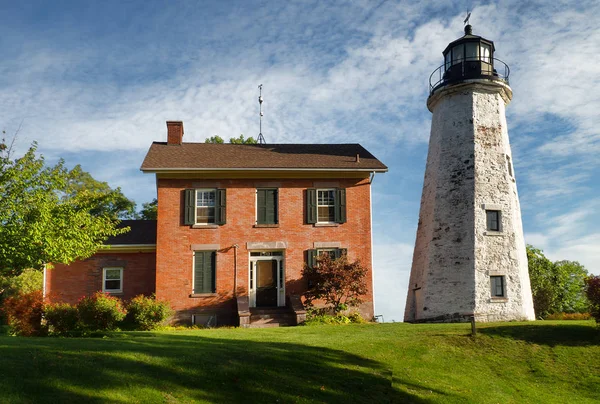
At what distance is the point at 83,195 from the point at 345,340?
1956 centimetres

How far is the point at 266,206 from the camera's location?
24172mm

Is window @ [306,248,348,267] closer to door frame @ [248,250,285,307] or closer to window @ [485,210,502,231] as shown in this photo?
door frame @ [248,250,285,307]

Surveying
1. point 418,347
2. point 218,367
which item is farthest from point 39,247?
point 418,347

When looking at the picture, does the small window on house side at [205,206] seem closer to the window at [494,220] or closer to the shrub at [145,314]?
the shrub at [145,314]

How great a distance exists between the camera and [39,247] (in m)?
19.5

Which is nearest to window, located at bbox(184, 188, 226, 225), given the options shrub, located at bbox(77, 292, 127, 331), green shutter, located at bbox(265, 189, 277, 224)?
green shutter, located at bbox(265, 189, 277, 224)

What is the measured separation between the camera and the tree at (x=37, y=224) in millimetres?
19203

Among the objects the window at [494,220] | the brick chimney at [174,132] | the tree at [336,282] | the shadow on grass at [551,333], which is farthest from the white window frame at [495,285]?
the brick chimney at [174,132]

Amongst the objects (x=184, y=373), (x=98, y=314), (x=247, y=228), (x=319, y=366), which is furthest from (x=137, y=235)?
(x=184, y=373)

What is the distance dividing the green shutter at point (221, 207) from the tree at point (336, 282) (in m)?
3.99

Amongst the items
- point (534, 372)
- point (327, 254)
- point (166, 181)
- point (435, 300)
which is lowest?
point (534, 372)

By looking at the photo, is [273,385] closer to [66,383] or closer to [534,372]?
[66,383]

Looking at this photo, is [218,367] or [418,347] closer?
[218,367]

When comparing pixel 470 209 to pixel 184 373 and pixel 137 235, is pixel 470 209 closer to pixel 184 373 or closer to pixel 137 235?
pixel 137 235
